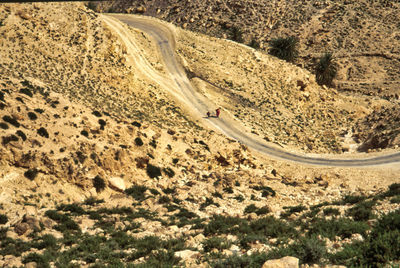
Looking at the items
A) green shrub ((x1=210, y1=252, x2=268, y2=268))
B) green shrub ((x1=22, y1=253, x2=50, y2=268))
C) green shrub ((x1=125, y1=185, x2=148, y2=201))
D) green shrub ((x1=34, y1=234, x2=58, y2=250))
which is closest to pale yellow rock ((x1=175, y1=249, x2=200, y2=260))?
green shrub ((x1=210, y1=252, x2=268, y2=268))

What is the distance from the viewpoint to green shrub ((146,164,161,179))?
28461 millimetres

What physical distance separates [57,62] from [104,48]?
8.71 m

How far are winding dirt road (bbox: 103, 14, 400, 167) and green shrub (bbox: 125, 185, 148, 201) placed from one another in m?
21.7

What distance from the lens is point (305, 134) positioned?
52094 millimetres

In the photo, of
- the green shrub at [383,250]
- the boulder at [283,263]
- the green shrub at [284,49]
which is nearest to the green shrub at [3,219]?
the boulder at [283,263]

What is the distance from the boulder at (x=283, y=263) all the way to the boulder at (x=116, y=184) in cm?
1757

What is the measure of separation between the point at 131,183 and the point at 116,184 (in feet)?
5.39

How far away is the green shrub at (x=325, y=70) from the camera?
72438 millimetres

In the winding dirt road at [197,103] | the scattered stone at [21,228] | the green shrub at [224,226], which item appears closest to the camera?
the scattered stone at [21,228]

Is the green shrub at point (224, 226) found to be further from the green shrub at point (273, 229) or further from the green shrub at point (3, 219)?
the green shrub at point (3, 219)

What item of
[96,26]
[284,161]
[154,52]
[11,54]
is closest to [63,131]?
[11,54]

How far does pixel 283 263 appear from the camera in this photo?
10.5 m

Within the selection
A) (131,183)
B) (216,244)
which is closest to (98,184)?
(131,183)

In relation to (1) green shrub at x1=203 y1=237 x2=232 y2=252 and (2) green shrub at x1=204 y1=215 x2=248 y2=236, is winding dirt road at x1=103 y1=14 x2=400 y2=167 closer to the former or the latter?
(2) green shrub at x1=204 y1=215 x2=248 y2=236
